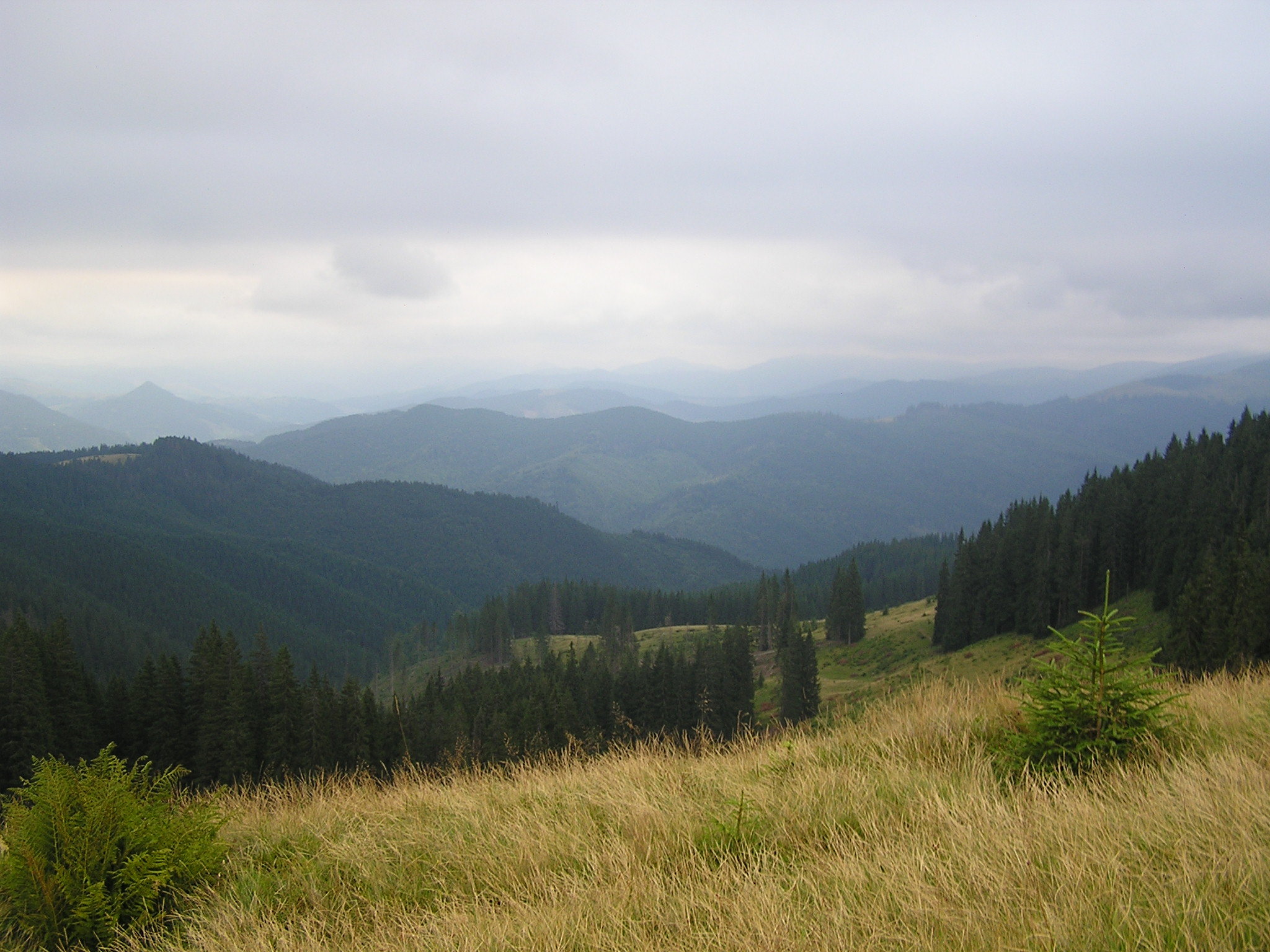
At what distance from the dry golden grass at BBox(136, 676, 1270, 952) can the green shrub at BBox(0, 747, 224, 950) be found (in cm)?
→ 40

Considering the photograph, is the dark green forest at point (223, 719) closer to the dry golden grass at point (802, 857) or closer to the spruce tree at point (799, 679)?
the spruce tree at point (799, 679)

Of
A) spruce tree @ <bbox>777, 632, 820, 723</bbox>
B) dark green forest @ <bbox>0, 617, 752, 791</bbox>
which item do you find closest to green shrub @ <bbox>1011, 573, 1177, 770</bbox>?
dark green forest @ <bbox>0, 617, 752, 791</bbox>

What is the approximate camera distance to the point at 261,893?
186 inches

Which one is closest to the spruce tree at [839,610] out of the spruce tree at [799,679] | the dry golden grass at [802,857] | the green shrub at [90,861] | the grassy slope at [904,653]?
the grassy slope at [904,653]

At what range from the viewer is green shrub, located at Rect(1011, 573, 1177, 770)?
5.38 m

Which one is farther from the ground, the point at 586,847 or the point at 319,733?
the point at 586,847

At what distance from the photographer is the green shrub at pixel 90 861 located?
14.3ft

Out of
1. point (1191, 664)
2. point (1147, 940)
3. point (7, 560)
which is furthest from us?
point (7, 560)

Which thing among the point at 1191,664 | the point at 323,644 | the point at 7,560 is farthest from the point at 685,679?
the point at 7,560

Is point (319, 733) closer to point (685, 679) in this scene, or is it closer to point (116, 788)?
point (685, 679)

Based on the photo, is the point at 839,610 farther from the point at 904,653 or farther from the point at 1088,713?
the point at 1088,713

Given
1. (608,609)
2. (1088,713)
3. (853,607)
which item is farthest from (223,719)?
(608,609)

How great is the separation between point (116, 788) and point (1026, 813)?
6529 millimetres

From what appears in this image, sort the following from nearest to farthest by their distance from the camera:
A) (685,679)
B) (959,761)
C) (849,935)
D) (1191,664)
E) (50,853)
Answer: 1. (849,935)
2. (50,853)
3. (959,761)
4. (1191,664)
5. (685,679)
